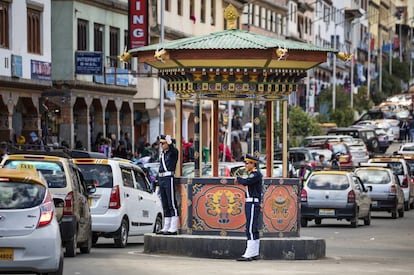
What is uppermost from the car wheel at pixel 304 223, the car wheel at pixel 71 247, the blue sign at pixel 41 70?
the blue sign at pixel 41 70

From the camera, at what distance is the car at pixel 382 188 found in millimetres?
40344

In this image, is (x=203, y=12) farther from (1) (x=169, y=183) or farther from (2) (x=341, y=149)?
(1) (x=169, y=183)

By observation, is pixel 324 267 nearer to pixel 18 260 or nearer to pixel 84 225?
pixel 84 225

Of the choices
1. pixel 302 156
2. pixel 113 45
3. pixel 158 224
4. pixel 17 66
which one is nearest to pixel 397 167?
pixel 302 156

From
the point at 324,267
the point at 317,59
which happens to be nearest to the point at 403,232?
the point at 317,59

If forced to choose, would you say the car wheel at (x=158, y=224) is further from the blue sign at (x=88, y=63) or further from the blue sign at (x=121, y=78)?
the blue sign at (x=121, y=78)

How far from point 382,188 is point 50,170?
1996 centimetres

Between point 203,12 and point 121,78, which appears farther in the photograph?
point 203,12

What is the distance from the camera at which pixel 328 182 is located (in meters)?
35.4

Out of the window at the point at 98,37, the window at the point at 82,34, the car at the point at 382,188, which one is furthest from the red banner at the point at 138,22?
the car at the point at 382,188

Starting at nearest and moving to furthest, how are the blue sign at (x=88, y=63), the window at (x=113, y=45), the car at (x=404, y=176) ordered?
1. the car at (x=404, y=176)
2. the blue sign at (x=88, y=63)
3. the window at (x=113, y=45)

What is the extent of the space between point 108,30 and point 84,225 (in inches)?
1356

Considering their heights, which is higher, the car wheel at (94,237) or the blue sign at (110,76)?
the blue sign at (110,76)

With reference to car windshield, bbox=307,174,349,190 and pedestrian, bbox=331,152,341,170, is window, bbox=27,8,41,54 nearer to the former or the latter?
pedestrian, bbox=331,152,341,170
